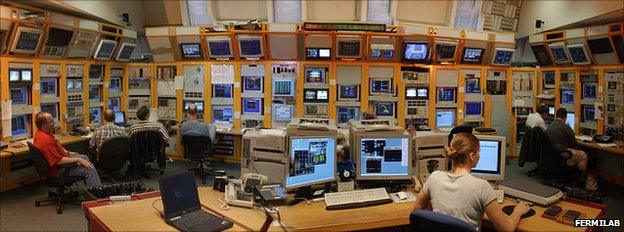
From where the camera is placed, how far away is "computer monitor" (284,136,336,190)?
3.08 m

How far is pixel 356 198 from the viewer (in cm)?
300

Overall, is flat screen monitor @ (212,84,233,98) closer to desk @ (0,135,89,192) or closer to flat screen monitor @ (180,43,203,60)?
flat screen monitor @ (180,43,203,60)

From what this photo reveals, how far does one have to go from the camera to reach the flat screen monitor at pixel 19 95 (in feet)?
18.3

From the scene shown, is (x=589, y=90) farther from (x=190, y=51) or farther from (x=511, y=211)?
(x=190, y=51)

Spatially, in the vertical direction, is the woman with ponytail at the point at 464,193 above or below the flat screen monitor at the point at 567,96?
below

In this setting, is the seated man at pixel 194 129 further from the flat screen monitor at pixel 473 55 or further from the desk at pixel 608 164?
the desk at pixel 608 164

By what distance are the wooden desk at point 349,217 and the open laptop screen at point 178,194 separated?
186 millimetres

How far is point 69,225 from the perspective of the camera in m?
4.35

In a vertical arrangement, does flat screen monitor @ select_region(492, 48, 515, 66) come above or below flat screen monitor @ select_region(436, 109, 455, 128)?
above

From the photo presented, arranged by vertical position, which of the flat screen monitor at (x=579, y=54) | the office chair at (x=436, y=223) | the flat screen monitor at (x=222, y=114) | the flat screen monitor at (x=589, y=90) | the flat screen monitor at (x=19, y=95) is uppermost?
the flat screen monitor at (x=579, y=54)

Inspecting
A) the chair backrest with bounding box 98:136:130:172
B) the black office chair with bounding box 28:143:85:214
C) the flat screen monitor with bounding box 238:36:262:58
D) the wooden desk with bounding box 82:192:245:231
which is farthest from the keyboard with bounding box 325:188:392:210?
the flat screen monitor with bounding box 238:36:262:58

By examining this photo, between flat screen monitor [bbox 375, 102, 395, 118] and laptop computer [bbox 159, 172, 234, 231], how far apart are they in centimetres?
481

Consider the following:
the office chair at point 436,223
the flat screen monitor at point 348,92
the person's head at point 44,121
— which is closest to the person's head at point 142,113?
the person's head at point 44,121

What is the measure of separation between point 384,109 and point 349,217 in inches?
182
